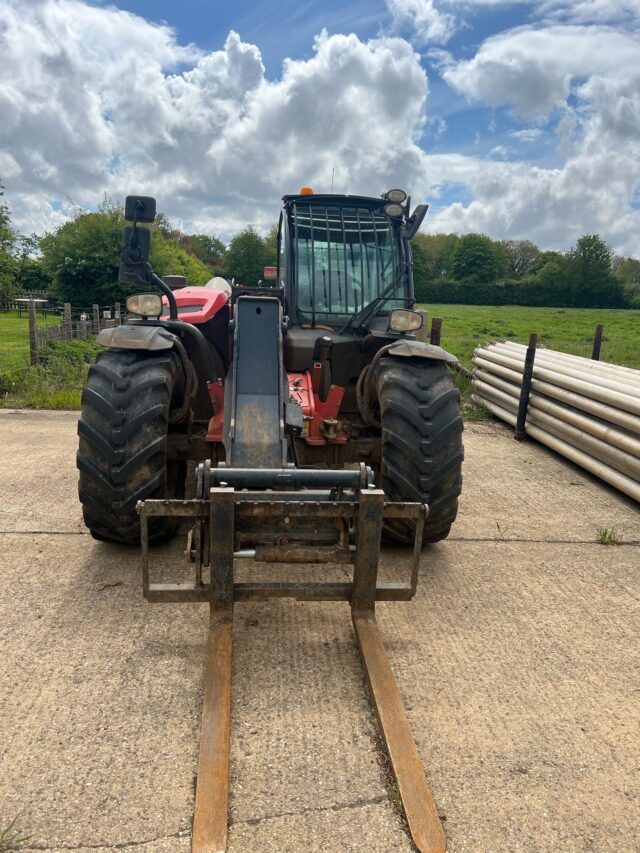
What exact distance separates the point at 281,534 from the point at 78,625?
1.19 m

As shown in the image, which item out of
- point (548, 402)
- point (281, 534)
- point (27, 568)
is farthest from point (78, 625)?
point (548, 402)

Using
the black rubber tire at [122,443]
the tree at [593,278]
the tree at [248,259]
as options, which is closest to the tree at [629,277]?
the tree at [593,278]

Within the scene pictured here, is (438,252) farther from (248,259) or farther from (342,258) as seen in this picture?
(342,258)

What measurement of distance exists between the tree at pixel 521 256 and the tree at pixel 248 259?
42.8 meters

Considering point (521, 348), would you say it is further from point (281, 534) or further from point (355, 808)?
point (355, 808)

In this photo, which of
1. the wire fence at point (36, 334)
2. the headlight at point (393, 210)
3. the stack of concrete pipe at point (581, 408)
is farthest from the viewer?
the wire fence at point (36, 334)

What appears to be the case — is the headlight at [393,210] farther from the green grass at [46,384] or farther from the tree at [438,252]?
the tree at [438,252]

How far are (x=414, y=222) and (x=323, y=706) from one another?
3.84 metres

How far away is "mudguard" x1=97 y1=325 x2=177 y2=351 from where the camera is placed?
13.7 feet

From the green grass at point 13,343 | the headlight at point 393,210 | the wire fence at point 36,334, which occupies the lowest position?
the green grass at point 13,343

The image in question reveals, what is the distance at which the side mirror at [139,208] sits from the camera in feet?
13.2

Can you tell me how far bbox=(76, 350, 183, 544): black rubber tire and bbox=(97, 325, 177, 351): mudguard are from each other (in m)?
0.11

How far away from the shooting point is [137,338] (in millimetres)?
4227

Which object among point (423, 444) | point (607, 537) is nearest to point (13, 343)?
point (423, 444)
